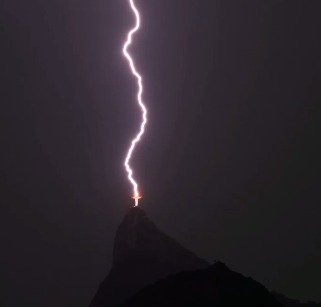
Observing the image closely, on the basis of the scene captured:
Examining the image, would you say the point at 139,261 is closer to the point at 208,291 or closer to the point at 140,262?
the point at 140,262

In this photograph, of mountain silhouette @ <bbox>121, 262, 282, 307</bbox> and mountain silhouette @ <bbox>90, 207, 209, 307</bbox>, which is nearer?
mountain silhouette @ <bbox>121, 262, 282, 307</bbox>

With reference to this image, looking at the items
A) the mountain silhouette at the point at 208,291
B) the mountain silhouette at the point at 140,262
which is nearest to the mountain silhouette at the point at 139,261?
the mountain silhouette at the point at 140,262

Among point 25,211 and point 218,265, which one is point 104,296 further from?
point 25,211

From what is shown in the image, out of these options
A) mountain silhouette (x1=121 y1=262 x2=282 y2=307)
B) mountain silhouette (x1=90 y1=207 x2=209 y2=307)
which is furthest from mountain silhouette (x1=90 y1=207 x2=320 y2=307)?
mountain silhouette (x1=121 y1=262 x2=282 y2=307)

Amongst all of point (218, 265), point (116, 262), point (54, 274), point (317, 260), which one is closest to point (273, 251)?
point (317, 260)

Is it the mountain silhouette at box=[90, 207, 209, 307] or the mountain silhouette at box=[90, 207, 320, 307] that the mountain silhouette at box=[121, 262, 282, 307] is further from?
the mountain silhouette at box=[90, 207, 209, 307]

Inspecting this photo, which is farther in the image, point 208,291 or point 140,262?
point 140,262

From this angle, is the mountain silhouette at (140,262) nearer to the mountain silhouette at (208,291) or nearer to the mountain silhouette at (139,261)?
the mountain silhouette at (139,261)

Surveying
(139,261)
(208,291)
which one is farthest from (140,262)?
(208,291)
